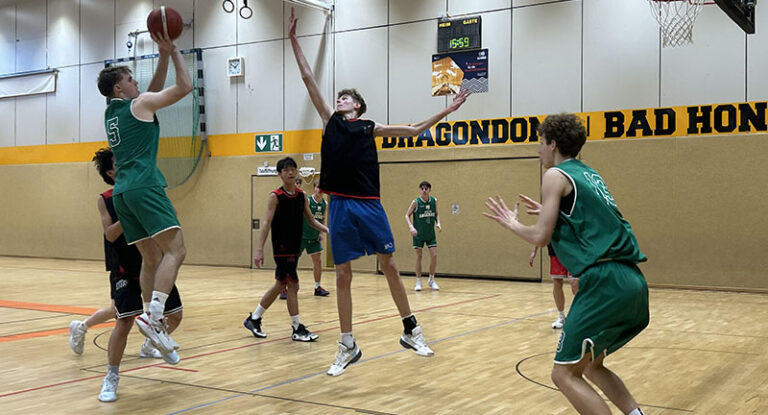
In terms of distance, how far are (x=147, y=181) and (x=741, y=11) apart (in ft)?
28.3

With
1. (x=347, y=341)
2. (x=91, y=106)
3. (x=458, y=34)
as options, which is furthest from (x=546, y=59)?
(x=91, y=106)

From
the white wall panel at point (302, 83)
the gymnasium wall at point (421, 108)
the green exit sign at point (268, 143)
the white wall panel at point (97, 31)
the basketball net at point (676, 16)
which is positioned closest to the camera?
the basketball net at point (676, 16)

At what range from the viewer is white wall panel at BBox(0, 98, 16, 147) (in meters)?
20.9

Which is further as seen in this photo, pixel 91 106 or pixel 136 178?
pixel 91 106

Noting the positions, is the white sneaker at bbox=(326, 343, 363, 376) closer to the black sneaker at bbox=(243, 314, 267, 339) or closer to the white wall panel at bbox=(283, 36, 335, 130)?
the black sneaker at bbox=(243, 314, 267, 339)

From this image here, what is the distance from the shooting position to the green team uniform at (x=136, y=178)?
4316 mm

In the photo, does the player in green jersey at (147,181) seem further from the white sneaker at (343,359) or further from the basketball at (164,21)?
the white sneaker at (343,359)

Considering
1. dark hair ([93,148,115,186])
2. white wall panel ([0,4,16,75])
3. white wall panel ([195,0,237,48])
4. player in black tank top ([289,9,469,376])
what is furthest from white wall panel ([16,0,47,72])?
player in black tank top ([289,9,469,376])

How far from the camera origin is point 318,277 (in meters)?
11.2

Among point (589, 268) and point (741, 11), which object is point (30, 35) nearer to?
point (741, 11)

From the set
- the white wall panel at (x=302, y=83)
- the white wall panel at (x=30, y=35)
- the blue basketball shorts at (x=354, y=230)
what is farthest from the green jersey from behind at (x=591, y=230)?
the white wall panel at (x=30, y=35)

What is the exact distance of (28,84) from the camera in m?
20.5

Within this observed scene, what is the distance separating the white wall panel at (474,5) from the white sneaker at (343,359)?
34.6ft

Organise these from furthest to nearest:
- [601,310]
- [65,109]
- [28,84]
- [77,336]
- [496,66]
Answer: [28,84], [65,109], [496,66], [77,336], [601,310]
